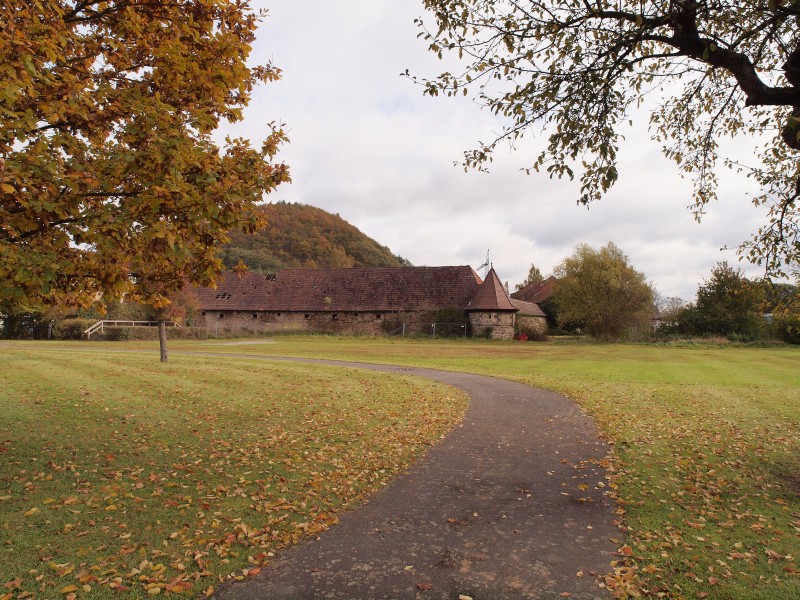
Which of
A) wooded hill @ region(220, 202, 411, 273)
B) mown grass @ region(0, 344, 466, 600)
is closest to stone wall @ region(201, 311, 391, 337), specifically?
mown grass @ region(0, 344, 466, 600)

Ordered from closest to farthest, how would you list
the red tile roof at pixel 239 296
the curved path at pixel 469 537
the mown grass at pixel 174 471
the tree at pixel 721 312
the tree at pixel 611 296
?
1. the curved path at pixel 469 537
2. the mown grass at pixel 174 471
3. the tree at pixel 721 312
4. the tree at pixel 611 296
5. the red tile roof at pixel 239 296

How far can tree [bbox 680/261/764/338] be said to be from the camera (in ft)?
145

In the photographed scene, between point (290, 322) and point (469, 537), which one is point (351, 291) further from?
point (469, 537)

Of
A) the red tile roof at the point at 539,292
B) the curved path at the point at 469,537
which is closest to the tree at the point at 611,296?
the red tile roof at the point at 539,292

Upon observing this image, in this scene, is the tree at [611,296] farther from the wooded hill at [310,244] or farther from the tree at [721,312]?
the wooded hill at [310,244]

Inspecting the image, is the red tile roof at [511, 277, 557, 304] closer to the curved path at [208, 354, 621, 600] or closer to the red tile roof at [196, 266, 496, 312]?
the red tile roof at [196, 266, 496, 312]

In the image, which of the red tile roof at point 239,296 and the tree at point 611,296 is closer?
the tree at point 611,296

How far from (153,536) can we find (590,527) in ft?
15.3

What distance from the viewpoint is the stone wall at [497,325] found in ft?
161

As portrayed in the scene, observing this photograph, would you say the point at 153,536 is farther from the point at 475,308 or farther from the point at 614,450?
the point at 475,308

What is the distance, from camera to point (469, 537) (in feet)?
17.3

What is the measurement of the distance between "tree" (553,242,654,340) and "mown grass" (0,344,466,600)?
1513 inches

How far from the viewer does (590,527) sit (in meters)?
5.57

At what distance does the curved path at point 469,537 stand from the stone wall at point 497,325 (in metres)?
40.4
